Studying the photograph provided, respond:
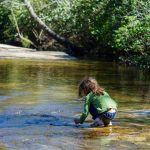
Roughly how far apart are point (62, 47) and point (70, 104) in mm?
24864

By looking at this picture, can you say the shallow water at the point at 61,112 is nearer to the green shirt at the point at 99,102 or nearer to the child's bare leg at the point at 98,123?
the child's bare leg at the point at 98,123

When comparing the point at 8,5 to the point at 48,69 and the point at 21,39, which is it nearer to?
the point at 21,39

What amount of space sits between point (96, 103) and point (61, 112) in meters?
2.39

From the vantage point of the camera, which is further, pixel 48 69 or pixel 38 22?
pixel 38 22

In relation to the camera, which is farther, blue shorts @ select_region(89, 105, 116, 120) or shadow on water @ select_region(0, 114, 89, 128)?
shadow on water @ select_region(0, 114, 89, 128)

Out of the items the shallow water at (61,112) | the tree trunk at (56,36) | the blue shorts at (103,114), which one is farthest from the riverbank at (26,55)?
the blue shorts at (103,114)

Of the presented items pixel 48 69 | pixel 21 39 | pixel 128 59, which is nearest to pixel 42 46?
pixel 21 39

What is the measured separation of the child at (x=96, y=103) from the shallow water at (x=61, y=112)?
23 cm

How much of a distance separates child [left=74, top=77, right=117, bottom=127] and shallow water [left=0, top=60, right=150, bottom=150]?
0.75 ft

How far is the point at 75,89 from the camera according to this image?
1667 centimetres

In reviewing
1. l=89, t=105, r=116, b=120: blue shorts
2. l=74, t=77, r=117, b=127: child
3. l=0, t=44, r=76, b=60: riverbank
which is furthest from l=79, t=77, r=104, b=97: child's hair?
l=0, t=44, r=76, b=60: riverbank

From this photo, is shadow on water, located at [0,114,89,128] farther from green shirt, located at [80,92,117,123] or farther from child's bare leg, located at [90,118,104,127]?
green shirt, located at [80,92,117,123]

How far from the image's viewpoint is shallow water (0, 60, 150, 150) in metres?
8.48

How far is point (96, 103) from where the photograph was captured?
9.88m
